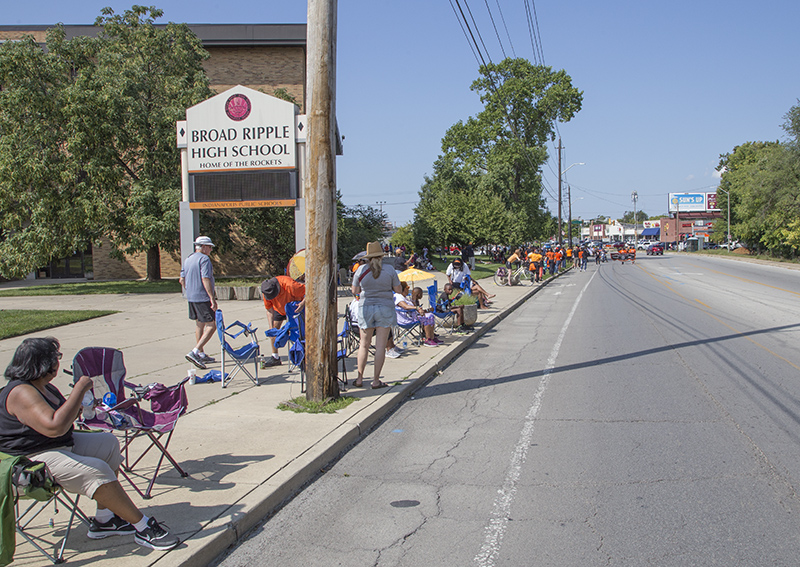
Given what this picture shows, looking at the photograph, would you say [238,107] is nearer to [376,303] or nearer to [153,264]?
[376,303]

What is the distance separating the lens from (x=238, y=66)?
34969 millimetres

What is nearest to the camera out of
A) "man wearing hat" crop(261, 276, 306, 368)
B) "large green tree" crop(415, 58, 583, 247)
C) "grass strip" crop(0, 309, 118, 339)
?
"man wearing hat" crop(261, 276, 306, 368)

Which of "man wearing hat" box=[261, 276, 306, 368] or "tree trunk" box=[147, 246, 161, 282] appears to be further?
"tree trunk" box=[147, 246, 161, 282]

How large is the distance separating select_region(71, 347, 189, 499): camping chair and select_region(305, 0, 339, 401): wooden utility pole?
2.14 m

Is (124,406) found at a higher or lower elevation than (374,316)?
lower

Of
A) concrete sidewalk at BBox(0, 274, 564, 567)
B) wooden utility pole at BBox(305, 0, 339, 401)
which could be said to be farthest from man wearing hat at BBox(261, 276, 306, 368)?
wooden utility pole at BBox(305, 0, 339, 401)

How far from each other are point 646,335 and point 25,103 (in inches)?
910

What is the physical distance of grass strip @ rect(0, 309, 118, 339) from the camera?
12906mm

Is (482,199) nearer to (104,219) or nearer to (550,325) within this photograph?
(104,219)

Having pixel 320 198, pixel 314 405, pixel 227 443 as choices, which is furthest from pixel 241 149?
pixel 227 443

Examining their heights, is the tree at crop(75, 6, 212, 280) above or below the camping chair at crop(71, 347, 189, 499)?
above

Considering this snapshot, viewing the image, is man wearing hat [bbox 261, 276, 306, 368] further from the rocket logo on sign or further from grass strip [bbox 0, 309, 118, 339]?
the rocket logo on sign

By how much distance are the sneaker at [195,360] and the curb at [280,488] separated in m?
3.02

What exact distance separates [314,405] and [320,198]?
89.1 inches
